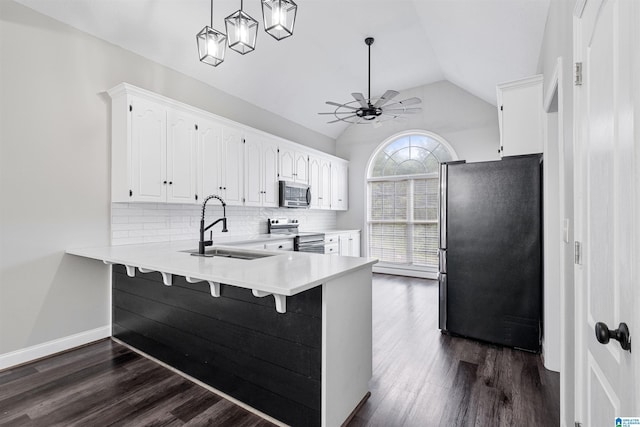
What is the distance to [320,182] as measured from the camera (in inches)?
227

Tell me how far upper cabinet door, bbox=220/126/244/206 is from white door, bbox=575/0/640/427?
3405 mm

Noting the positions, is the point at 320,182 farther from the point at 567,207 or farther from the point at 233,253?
the point at 567,207

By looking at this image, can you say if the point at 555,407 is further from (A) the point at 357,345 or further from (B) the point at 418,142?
(B) the point at 418,142

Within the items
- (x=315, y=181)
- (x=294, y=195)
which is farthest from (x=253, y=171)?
(x=315, y=181)

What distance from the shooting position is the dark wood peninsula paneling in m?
1.70

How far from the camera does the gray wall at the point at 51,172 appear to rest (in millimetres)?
2457

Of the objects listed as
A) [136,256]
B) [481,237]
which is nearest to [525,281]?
[481,237]

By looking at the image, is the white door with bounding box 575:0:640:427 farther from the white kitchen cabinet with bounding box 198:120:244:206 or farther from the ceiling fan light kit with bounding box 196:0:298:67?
the white kitchen cabinet with bounding box 198:120:244:206

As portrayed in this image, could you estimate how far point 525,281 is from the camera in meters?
2.71

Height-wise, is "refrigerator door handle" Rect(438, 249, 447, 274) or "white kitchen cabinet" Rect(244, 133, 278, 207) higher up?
"white kitchen cabinet" Rect(244, 133, 278, 207)

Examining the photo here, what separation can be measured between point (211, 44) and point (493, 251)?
9.89 feet

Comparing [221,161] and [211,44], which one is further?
[221,161]

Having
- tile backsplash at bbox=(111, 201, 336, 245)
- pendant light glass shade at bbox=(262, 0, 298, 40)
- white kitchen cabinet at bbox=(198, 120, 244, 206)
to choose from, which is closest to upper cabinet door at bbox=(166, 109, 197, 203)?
white kitchen cabinet at bbox=(198, 120, 244, 206)

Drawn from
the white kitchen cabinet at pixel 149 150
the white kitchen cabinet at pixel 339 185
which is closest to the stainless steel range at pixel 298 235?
the white kitchen cabinet at pixel 339 185
